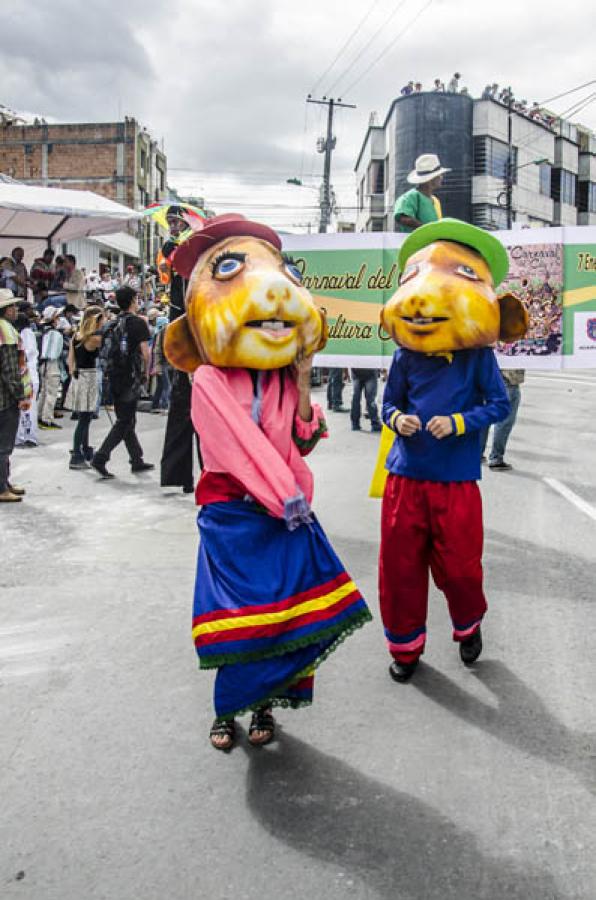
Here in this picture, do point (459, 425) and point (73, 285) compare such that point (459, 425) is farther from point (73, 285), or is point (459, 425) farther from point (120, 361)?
point (73, 285)

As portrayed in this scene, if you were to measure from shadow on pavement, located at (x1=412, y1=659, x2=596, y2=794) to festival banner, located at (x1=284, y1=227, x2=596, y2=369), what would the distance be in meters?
2.22

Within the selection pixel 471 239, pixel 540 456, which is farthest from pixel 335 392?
pixel 471 239

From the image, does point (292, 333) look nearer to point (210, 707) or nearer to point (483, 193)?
point (210, 707)

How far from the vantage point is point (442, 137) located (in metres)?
43.5

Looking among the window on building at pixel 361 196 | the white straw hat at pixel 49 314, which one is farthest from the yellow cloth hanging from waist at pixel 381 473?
the window on building at pixel 361 196

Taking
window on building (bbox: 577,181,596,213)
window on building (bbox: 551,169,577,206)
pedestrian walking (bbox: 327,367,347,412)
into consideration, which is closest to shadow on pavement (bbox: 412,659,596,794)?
pedestrian walking (bbox: 327,367,347,412)

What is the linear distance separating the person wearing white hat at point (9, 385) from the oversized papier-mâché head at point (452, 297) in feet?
13.7

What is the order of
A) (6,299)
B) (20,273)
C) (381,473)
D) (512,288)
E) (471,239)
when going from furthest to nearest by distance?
(20,273) → (6,299) → (512,288) → (381,473) → (471,239)

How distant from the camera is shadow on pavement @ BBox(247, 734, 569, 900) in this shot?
2.39m

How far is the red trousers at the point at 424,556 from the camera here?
3803mm

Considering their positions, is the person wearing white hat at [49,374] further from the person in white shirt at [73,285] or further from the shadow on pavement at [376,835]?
the shadow on pavement at [376,835]

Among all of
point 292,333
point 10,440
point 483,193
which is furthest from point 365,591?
point 483,193

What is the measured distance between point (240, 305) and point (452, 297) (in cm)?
107

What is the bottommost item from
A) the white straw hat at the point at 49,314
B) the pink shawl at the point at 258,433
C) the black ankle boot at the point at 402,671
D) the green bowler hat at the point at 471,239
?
the black ankle boot at the point at 402,671
